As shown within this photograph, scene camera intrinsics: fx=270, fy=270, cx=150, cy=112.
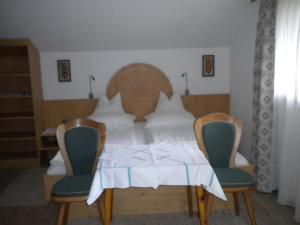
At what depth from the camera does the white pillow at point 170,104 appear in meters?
4.34

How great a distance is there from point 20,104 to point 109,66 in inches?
64.5

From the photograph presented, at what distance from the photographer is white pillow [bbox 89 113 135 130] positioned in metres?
3.90

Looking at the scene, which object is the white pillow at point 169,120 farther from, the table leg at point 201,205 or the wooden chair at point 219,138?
the table leg at point 201,205

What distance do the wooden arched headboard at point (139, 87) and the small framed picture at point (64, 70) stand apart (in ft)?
2.32

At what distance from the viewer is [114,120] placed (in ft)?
12.9

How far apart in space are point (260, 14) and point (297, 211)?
2158mm

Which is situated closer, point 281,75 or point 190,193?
point 190,193

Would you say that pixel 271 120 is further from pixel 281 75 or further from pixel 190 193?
pixel 190 193

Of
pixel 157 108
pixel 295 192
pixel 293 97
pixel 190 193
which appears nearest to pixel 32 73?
pixel 157 108

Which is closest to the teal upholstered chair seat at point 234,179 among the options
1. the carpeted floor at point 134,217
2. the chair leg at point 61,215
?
the carpeted floor at point 134,217

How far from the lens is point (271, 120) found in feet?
9.94

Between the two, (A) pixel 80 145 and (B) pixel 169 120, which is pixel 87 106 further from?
(A) pixel 80 145

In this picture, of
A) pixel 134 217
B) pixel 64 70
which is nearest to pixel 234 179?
pixel 134 217

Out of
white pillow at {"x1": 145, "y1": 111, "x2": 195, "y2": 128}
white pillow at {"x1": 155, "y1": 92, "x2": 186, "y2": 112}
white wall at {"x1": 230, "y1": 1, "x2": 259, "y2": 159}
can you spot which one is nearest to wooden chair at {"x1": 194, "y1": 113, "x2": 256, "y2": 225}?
white pillow at {"x1": 145, "y1": 111, "x2": 195, "y2": 128}
